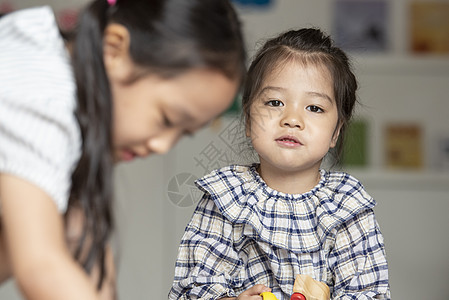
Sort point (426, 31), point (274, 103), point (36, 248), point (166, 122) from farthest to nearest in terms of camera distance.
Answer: point (426, 31)
point (274, 103)
point (166, 122)
point (36, 248)

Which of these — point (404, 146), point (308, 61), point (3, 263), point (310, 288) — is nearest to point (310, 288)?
point (310, 288)

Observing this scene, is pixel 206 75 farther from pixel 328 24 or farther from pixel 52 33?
pixel 328 24

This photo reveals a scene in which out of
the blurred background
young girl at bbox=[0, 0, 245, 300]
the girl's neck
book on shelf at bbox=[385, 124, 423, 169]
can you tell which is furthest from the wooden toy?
book on shelf at bbox=[385, 124, 423, 169]

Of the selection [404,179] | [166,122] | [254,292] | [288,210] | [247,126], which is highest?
[166,122]

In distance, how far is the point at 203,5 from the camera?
786 millimetres

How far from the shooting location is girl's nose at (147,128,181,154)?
81 centimetres

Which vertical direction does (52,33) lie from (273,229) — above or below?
above

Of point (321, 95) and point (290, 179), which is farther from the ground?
point (321, 95)

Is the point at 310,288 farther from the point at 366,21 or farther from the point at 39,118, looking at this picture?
the point at 366,21

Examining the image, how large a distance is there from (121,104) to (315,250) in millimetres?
482

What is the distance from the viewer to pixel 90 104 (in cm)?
76

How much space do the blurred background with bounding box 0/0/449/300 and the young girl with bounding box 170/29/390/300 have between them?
1317 mm

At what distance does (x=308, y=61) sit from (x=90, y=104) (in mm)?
496

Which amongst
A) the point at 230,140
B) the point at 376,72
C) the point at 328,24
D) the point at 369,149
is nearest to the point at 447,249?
the point at 369,149
